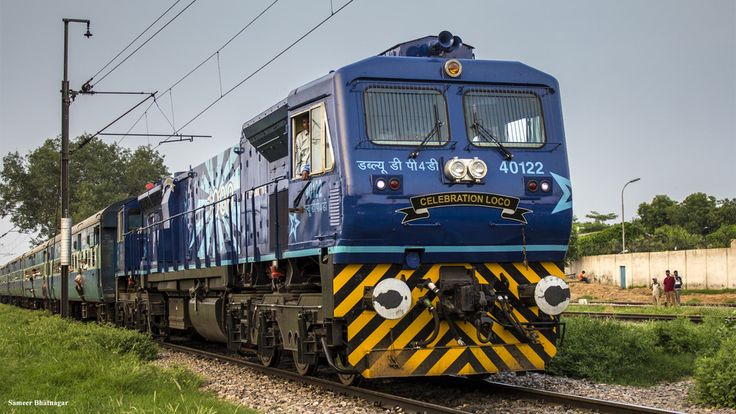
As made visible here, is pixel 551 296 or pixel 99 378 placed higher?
pixel 551 296

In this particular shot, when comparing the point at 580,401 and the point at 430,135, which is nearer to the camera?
the point at 580,401

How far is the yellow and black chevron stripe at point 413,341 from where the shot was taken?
27.2 ft

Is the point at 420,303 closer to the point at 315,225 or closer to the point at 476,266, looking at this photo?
the point at 476,266

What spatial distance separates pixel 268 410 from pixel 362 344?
1.21 m

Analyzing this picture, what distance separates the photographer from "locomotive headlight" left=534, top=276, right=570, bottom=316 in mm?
8617

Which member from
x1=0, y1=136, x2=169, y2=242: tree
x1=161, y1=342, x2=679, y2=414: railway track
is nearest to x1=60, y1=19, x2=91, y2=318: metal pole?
x1=161, y1=342, x2=679, y2=414: railway track

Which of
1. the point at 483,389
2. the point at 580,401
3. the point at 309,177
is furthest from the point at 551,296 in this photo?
the point at 309,177

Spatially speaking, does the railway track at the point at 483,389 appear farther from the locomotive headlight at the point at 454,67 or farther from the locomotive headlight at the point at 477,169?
the locomotive headlight at the point at 454,67

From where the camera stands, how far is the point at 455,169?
8.45 m

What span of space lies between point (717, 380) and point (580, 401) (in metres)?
1.54

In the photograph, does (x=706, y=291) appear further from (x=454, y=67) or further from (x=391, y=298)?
(x=391, y=298)

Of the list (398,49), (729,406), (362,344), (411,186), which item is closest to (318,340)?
(362,344)

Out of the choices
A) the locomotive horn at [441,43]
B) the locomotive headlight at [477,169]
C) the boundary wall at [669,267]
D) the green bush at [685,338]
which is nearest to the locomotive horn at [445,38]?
the locomotive horn at [441,43]

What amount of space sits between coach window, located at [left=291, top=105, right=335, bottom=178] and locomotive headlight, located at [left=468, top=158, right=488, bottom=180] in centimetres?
142
